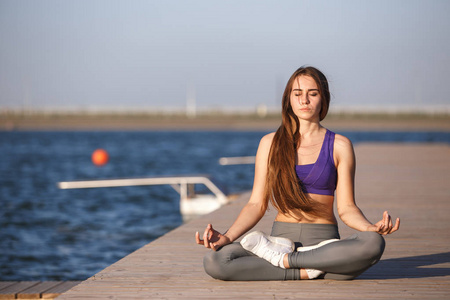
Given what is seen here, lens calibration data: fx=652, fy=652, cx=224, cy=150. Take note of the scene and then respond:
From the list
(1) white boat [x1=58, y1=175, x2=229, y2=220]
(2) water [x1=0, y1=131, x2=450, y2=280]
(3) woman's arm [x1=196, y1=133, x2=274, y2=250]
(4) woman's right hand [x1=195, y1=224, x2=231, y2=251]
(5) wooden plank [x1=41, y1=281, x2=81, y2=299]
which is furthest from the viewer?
(1) white boat [x1=58, y1=175, x2=229, y2=220]

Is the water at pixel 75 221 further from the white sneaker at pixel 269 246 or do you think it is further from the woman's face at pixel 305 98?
the woman's face at pixel 305 98

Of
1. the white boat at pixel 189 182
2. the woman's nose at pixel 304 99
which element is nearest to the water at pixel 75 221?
the white boat at pixel 189 182

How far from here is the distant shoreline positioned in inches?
3494

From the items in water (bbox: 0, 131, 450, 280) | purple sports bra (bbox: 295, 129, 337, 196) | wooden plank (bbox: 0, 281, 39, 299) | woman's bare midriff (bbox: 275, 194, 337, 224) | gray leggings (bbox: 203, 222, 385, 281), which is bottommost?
water (bbox: 0, 131, 450, 280)

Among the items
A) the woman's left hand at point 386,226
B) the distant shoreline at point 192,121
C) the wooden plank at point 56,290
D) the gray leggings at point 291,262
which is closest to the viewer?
the woman's left hand at point 386,226

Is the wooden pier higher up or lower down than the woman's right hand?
lower down

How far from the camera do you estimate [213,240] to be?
383 centimetres

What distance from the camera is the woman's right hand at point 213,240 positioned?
3.70 m

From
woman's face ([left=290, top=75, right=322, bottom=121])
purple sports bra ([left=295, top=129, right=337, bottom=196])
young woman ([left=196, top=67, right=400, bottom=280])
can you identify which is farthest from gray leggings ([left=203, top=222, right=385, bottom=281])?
woman's face ([left=290, top=75, right=322, bottom=121])

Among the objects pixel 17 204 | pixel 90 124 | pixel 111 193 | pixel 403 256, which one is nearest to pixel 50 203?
pixel 17 204

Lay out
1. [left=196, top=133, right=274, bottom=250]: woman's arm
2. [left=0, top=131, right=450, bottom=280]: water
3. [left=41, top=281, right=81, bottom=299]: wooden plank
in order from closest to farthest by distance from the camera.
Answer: [left=196, top=133, right=274, bottom=250]: woman's arm, [left=41, top=281, right=81, bottom=299]: wooden plank, [left=0, top=131, right=450, bottom=280]: water

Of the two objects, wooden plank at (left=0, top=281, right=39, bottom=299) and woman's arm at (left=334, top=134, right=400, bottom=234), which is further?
wooden plank at (left=0, top=281, right=39, bottom=299)

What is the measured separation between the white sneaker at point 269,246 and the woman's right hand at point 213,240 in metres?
0.12

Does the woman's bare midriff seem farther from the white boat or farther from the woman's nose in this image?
the white boat
